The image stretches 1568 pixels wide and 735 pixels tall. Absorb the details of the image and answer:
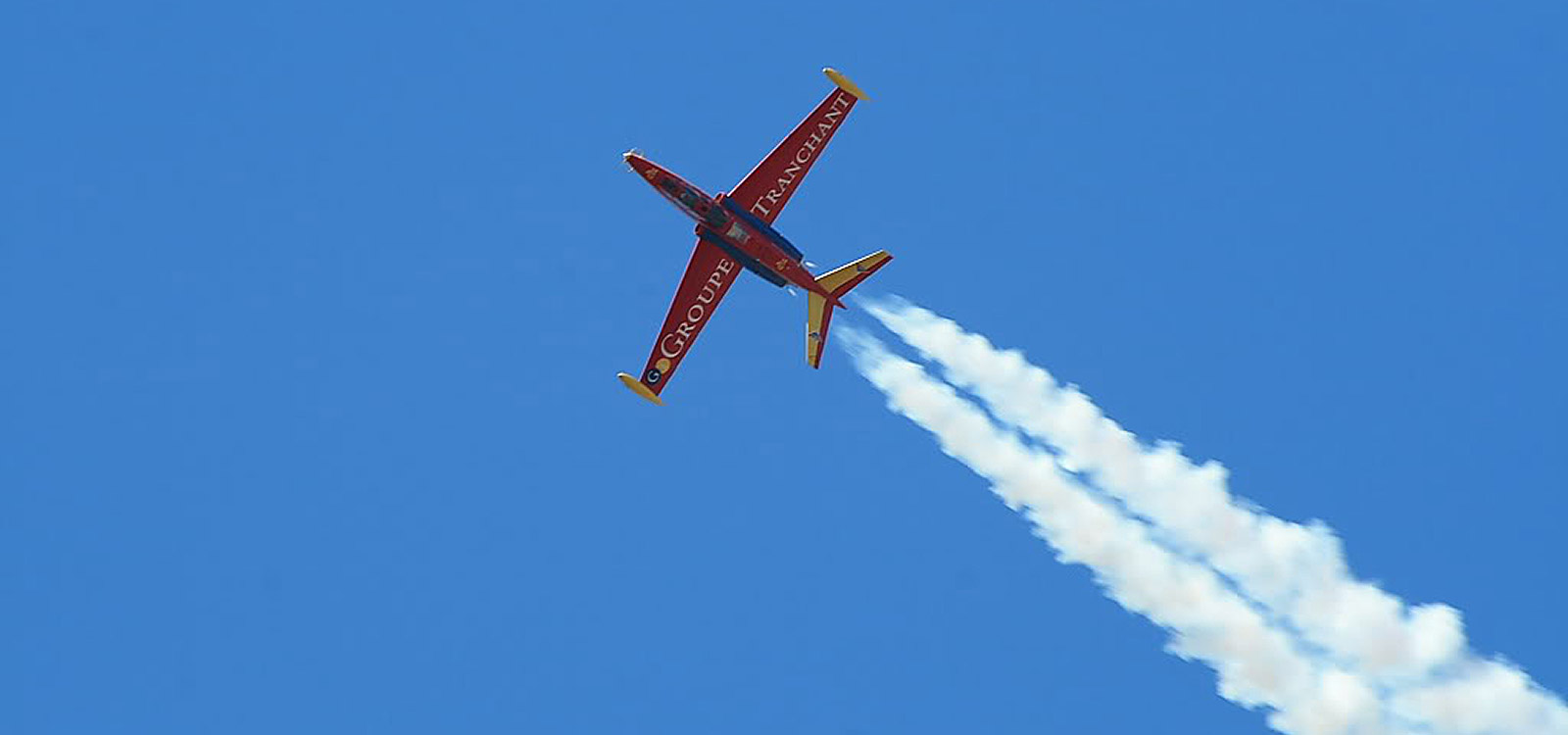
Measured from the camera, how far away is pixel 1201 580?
79.2 m

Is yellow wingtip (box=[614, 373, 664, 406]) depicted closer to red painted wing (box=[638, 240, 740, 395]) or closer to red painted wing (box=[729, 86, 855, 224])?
red painted wing (box=[638, 240, 740, 395])

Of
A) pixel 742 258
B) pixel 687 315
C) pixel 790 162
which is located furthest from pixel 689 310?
pixel 790 162

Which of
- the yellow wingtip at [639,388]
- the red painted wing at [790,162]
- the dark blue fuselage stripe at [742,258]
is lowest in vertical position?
the yellow wingtip at [639,388]

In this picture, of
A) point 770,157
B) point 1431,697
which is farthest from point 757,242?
point 1431,697

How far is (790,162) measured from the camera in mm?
82500

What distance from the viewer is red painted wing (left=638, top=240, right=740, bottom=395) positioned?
3270 inches

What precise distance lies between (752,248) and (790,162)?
3.24m

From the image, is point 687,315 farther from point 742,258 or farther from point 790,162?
point 790,162

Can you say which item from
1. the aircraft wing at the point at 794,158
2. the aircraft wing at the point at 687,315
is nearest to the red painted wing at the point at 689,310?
the aircraft wing at the point at 687,315

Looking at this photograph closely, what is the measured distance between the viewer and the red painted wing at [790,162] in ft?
269

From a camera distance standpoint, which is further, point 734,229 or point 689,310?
point 689,310

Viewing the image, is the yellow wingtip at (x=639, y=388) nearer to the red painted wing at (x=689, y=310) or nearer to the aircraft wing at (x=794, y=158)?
the red painted wing at (x=689, y=310)

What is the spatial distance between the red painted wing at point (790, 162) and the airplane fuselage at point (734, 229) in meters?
0.54

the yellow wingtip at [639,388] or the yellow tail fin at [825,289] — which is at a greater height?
the yellow tail fin at [825,289]
